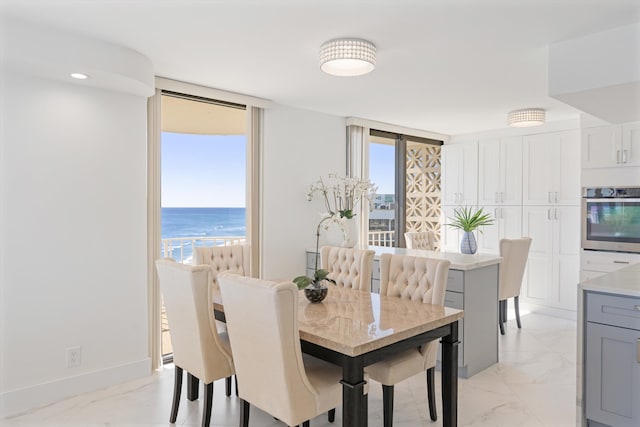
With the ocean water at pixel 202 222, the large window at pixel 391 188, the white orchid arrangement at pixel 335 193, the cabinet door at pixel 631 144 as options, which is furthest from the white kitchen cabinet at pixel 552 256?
the ocean water at pixel 202 222

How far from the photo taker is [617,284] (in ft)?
7.55

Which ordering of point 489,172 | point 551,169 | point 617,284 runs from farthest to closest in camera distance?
point 489,172 → point 551,169 → point 617,284

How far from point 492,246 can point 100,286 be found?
15.9ft

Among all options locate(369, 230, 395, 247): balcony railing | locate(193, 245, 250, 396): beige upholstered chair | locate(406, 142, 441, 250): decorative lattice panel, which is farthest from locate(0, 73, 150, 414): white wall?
locate(406, 142, 441, 250): decorative lattice panel

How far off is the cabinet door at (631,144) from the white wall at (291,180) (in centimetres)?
307

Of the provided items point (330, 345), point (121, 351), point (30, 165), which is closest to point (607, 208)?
point (330, 345)

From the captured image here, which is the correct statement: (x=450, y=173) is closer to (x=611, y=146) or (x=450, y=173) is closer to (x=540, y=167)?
(x=540, y=167)

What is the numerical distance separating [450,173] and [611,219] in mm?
2336

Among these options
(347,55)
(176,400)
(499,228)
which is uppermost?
(347,55)

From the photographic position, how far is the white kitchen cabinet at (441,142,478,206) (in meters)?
6.07

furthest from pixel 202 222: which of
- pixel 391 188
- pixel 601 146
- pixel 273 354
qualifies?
pixel 273 354

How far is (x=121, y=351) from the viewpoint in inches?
128

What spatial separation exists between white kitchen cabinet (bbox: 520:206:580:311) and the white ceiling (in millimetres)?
1898

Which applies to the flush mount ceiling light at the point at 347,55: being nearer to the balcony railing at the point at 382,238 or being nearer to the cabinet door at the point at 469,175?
the balcony railing at the point at 382,238
